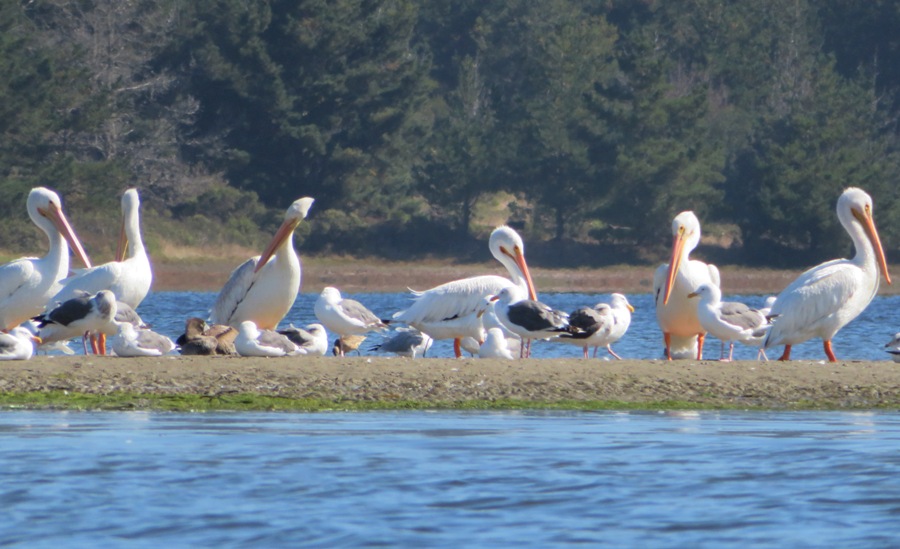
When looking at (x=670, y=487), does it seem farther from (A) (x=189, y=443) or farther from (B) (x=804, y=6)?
(B) (x=804, y=6)

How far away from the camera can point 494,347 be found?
12.8 metres

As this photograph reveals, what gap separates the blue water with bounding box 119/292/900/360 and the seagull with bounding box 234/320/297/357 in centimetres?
365

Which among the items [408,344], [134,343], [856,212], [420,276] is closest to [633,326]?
[856,212]

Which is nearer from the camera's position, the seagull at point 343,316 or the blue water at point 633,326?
the seagull at point 343,316

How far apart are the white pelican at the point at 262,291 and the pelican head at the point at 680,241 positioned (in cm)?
309

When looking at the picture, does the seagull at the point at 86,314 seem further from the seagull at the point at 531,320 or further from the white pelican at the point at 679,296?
the white pelican at the point at 679,296

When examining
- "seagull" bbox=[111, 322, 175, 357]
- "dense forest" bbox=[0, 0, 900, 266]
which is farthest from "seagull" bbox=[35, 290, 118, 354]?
"dense forest" bbox=[0, 0, 900, 266]

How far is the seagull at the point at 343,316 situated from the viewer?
14086mm

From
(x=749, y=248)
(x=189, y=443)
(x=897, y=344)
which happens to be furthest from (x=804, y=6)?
(x=189, y=443)

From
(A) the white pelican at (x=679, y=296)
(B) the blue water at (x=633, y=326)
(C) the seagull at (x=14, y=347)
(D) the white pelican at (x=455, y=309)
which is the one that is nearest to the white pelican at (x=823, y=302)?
(A) the white pelican at (x=679, y=296)

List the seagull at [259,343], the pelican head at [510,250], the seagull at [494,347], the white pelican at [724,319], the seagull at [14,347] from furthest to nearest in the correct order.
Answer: the pelican head at [510,250] < the seagull at [494,347] < the white pelican at [724,319] < the seagull at [259,343] < the seagull at [14,347]

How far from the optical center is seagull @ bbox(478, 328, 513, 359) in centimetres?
1283

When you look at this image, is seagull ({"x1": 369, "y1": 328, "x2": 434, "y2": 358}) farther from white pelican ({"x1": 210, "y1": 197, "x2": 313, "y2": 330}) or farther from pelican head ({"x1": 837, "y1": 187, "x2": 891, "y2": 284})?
pelican head ({"x1": 837, "y1": 187, "x2": 891, "y2": 284})

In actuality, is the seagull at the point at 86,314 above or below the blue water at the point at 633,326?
above
